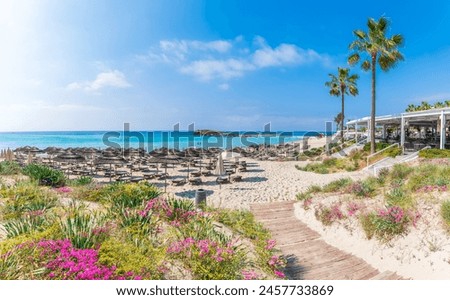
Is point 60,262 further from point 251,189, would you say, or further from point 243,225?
point 251,189

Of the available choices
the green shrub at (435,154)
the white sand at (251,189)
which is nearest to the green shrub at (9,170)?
the white sand at (251,189)

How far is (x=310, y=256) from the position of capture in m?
5.63

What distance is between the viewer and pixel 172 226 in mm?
5301

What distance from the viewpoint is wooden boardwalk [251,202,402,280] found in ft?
16.2

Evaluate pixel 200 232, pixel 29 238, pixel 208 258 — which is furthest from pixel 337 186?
pixel 29 238

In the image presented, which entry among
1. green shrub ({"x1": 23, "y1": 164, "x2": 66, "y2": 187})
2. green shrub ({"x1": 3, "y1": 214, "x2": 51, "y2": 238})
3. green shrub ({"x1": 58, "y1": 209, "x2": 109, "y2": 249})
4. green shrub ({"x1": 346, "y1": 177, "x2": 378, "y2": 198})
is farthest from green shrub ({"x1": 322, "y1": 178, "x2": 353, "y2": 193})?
green shrub ({"x1": 23, "y1": 164, "x2": 66, "y2": 187})

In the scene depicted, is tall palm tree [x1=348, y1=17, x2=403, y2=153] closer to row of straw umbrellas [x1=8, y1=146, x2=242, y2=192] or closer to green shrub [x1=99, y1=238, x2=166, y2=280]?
row of straw umbrellas [x1=8, y1=146, x2=242, y2=192]

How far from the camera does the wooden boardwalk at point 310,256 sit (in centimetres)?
495

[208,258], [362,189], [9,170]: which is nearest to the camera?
[208,258]
